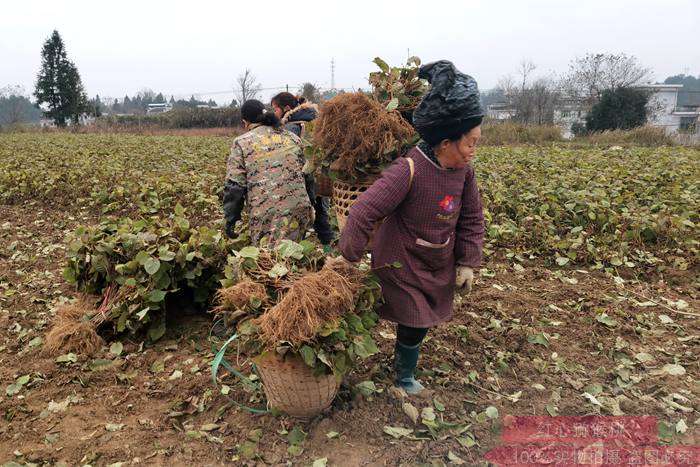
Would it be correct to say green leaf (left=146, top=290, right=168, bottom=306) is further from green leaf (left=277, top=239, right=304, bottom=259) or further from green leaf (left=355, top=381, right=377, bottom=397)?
green leaf (left=355, top=381, right=377, bottom=397)

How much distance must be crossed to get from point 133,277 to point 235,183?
860mm

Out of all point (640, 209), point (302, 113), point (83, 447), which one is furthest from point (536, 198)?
point (83, 447)

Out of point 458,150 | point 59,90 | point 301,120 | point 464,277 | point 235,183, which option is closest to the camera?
point 458,150

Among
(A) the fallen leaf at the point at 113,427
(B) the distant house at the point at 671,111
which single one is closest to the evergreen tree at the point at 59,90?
(B) the distant house at the point at 671,111

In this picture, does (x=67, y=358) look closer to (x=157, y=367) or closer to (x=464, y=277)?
(x=157, y=367)

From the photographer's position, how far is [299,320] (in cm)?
211

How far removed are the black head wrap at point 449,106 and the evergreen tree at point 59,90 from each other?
46.4 m

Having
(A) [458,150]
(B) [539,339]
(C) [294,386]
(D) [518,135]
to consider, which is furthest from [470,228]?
(D) [518,135]

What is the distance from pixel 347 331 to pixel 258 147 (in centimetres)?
164

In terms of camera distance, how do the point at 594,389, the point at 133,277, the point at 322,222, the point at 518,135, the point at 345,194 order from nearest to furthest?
the point at 345,194
the point at 594,389
the point at 133,277
the point at 322,222
the point at 518,135

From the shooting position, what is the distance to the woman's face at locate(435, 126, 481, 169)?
7.22 ft

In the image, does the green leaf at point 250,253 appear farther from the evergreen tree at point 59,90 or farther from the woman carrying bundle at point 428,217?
the evergreen tree at point 59,90

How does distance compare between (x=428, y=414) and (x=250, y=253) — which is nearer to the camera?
(x=250, y=253)

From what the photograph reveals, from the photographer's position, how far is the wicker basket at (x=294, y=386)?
2211mm
